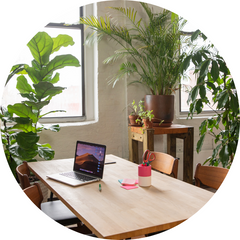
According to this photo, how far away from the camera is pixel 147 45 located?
13.0ft

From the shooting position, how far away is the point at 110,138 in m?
4.18

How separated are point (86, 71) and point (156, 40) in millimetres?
1097

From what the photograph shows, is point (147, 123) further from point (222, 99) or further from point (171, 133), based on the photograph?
point (222, 99)

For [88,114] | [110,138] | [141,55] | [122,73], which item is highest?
[141,55]

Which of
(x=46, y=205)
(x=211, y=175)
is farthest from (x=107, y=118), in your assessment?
(x=211, y=175)

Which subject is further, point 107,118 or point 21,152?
point 107,118

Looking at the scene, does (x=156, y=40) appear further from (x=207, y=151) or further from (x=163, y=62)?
(x=207, y=151)

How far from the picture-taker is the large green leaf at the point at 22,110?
10.1ft

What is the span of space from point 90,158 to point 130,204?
2.18 feet

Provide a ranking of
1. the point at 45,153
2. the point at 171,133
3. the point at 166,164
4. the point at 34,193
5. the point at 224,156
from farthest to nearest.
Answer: the point at 171,133 < the point at 45,153 < the point at 224,156 < the point at 166,164 < the point at 34,193

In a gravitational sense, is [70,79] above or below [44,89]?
above

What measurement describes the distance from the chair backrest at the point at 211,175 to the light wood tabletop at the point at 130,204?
1.00 feet

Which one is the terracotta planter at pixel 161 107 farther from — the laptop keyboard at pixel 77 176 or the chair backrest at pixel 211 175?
the laptop keyboard at pixel 77 176

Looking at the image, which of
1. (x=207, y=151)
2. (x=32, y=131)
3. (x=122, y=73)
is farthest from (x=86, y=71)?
(x=207, y=151)
